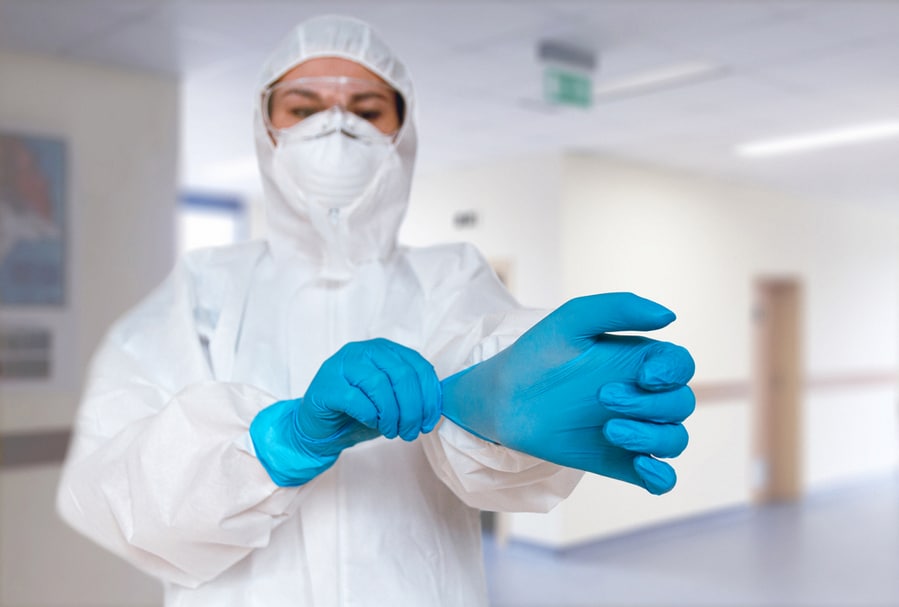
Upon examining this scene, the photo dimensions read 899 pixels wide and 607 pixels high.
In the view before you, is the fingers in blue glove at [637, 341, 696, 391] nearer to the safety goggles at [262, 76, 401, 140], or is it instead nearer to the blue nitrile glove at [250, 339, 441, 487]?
the blue nitrile glove at [250, 339, 441, 487]

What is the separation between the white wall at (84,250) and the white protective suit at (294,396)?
2097 millimetres

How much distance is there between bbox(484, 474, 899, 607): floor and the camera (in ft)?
13.7

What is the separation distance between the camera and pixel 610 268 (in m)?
4.79

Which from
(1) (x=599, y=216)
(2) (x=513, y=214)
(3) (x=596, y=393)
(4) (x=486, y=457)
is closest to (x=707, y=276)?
(1) (x=599, y=216)

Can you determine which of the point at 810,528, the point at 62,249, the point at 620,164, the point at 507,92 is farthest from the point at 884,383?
the point at 62,249

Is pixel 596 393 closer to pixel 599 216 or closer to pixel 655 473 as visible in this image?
pixel 655 473

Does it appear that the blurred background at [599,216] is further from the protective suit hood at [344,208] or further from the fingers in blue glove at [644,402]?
the fingers in blue glove at [644,402]

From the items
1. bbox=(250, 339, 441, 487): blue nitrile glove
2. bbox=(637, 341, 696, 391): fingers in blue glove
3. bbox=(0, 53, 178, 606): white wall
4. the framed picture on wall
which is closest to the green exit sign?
bbox=(0, 53, 178, 606): white wall

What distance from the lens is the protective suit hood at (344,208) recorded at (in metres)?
1.16

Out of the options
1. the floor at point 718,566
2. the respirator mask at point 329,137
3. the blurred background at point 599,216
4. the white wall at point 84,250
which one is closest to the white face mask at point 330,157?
the respirator mask at point 329,137

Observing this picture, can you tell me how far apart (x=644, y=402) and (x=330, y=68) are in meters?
0.70

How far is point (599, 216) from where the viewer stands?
4.82 metres

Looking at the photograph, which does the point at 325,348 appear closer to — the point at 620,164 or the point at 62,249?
the point at 62,249

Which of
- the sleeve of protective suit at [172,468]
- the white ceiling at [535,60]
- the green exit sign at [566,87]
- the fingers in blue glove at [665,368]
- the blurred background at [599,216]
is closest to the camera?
the fingers in blue glove at [665,368]
